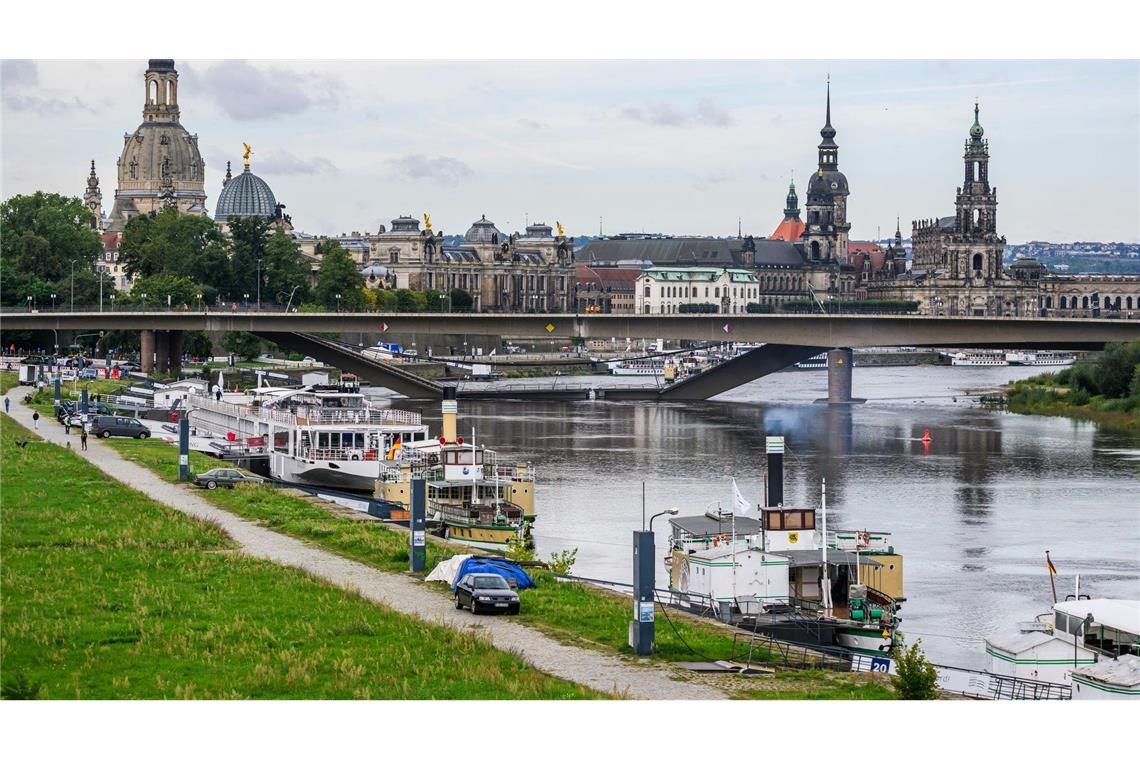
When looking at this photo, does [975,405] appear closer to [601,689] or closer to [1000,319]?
[1000,319]

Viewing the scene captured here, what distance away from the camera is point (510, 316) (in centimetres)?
9131

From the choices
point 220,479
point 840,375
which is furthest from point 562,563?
point 840,375

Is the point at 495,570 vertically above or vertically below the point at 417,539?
below

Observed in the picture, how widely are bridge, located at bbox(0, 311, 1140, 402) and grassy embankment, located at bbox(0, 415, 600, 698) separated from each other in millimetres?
58142

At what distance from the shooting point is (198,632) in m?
24.9

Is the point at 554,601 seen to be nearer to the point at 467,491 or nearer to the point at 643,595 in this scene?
the point at 643,595

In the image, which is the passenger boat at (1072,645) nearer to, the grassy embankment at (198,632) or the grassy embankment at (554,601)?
the grassy embankment at (554,601)

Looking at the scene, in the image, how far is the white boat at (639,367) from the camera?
14600 cm

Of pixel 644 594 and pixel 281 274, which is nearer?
pixel 644 594

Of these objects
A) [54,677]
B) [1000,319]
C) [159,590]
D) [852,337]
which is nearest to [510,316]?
[852,337]

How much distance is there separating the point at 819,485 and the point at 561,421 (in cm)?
3276

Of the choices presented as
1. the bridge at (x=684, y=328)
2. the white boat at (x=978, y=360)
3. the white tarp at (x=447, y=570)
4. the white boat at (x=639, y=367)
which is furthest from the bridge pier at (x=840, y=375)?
the white boat at (x=978, y=360)

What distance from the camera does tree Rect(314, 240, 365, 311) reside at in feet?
447

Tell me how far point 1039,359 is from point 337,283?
66.3 meters
